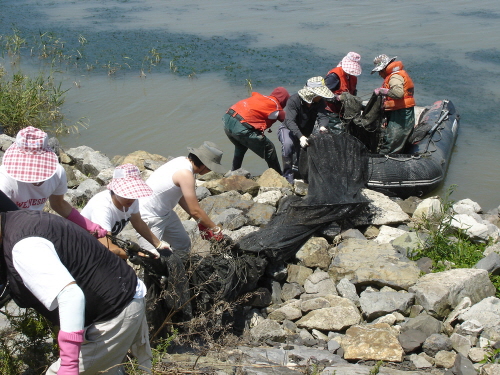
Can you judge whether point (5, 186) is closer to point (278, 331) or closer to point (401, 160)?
point (278, 331)

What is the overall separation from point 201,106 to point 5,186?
7.80 m

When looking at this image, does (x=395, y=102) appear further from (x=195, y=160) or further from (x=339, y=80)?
(x=195, y=160)

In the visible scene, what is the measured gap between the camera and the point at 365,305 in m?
4.51

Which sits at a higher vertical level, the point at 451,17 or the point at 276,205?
the point at 451,17

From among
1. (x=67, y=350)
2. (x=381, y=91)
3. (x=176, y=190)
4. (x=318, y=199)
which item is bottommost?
(x=318, y=199)

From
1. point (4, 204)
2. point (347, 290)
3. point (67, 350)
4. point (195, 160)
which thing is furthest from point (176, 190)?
point (67, 350)

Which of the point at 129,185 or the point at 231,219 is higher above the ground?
the point at 129,185

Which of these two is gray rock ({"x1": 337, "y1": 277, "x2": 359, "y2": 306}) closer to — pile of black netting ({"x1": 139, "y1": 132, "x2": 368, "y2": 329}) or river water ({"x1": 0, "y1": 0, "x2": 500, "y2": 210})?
pile of black netting ({"x1": 139, "y1": 132, "x2": 368, "y2": 329})

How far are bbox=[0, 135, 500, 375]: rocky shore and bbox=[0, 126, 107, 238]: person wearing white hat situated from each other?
3.34ft

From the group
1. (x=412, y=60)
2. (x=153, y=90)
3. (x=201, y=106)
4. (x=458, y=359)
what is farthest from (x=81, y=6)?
(x=458, y=359)

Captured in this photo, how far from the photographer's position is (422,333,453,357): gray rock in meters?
3.98

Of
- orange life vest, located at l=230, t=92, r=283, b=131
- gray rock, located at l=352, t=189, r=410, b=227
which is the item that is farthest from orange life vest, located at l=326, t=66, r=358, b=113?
gray rock, located at l=352, t=189, r=410, b=227

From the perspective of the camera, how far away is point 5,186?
11.5 feet

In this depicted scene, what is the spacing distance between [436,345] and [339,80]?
4196 mm
